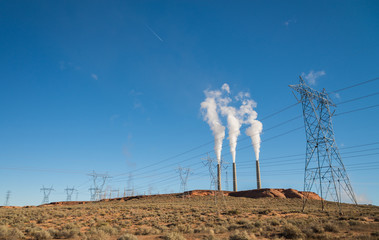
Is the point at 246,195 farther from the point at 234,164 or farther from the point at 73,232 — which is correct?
the point at 73,232

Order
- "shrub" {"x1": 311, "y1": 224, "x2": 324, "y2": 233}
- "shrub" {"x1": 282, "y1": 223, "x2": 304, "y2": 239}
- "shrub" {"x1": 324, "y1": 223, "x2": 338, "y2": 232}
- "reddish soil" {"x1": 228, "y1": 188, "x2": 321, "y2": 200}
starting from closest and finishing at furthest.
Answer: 1. "shrub" {"x1": 282, "y1": 223, "x2": 304, "y2": 239}
2. "shrub" {"x1": 311, "y1": 224, "x2": 324, "y2": 233}
3. "shrub" {"x1": 324, "y1": 223, "x2": 338, "y2": 232}
4. "reddish soil" {"x1": 228, "y1": 188, "x2": 321, "y2": 200}

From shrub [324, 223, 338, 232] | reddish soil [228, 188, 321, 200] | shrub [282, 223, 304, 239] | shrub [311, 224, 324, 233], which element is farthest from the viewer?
reddish soil [228, 188, 321, 200]

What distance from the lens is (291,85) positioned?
31.1 meters

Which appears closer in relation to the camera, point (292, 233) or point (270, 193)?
point (292, 233)

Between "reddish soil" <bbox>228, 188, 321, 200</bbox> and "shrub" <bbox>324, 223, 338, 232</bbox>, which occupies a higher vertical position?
"reddish soil" <bbox>228, 188, 321, 200</bbox>

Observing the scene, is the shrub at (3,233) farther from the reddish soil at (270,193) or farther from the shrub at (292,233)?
the reddish soil at (270,193)

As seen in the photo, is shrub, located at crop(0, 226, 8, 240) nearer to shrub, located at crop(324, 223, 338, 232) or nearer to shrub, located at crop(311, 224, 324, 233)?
shrub, located at crop(311, 224, 324, 233)

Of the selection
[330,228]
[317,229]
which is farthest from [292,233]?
[330,228]

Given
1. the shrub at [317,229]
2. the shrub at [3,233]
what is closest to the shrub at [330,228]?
the shrub at [317,229]

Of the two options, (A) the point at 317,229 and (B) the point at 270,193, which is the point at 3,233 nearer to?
(A) the point at 317,229

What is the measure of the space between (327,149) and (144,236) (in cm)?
2296

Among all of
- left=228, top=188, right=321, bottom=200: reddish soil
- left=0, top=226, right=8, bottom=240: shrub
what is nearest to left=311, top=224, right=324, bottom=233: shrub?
left=0, top=226, right=8, bottom=240: shrub

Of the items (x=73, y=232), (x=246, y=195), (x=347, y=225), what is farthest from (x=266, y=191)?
(x=73, y=232)

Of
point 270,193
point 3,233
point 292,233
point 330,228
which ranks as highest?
point 270,193
